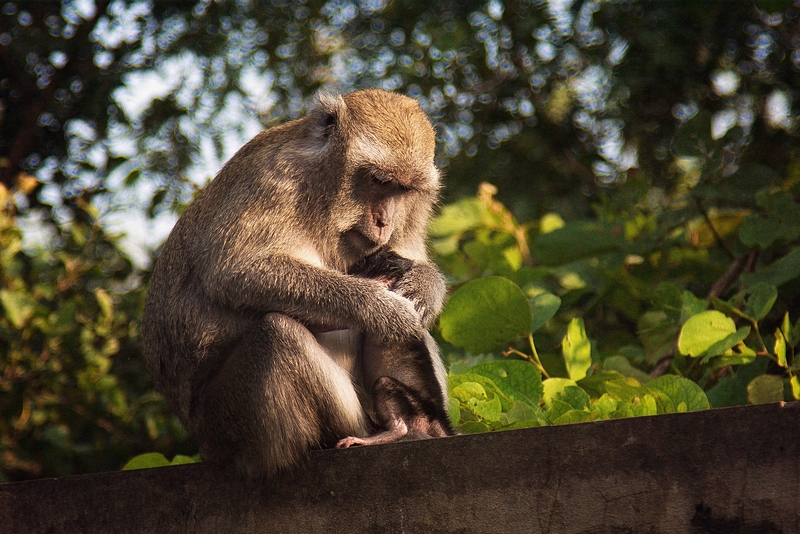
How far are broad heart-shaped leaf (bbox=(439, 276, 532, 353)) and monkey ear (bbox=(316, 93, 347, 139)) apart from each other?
875 millimetres

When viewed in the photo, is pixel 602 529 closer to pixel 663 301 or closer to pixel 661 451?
pixel 661 451

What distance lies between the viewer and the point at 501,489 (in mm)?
2334

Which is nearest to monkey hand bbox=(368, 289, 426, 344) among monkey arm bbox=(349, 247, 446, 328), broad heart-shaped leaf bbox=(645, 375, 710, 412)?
monkey arm bbox=(349, 247, 446, 328)

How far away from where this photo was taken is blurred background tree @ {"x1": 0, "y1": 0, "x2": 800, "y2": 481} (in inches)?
183

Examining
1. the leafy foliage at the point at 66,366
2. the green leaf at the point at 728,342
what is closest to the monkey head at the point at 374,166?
the green leaf at the point at 728,342

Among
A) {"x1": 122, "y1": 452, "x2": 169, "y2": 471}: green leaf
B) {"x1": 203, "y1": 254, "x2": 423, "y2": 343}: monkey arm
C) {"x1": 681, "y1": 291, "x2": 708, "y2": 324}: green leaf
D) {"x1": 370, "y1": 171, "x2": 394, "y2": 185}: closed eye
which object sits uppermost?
{"x1": 370, "y1": 171, "x2": 394, "y2": 185}: closed eye

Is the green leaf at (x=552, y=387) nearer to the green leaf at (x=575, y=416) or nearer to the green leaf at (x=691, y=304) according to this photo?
the green leaf at (x=575, y=416)

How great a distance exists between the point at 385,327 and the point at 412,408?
35 cm

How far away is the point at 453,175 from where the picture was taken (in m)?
6.66

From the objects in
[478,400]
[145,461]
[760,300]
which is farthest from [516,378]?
[145,461]

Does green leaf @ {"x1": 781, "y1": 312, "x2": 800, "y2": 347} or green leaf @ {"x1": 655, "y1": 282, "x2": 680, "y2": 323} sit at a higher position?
green leaf @ {"x1": 781, "y1": 312, "x2": 800, "y2": 347}

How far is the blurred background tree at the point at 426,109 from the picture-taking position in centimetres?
465

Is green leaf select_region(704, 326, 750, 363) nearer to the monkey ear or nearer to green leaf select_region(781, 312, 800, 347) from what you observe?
green leaf select_region(781, 312, 800, 347)

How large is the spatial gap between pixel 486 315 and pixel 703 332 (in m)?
0.85
